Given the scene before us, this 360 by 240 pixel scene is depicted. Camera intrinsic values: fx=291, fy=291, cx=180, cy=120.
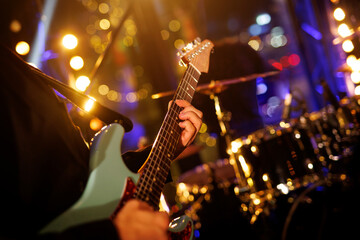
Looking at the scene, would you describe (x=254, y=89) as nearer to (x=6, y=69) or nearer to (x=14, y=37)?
(x=6, y=69)

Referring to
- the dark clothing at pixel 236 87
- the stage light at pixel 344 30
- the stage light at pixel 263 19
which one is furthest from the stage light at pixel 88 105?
the stage light at pixel 263 19

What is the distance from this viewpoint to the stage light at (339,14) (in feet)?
18.3

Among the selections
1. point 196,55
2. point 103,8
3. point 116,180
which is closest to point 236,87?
point 196,55

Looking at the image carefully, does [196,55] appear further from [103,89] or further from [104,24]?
[103,89]

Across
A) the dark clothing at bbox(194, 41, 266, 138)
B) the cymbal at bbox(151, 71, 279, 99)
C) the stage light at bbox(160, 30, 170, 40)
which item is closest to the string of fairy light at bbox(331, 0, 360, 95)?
the dark clothing at bbox(194, 41, 266, 138)

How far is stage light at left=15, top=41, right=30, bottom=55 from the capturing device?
13.9ft

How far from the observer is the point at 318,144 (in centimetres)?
333

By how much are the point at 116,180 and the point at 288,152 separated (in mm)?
2434

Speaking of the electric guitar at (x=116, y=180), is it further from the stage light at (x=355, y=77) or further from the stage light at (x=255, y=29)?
the stage light at (x=255, y=29)

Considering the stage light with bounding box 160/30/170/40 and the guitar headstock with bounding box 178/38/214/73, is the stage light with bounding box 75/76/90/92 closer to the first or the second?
the guitar headstock with bounding box 178/38/214/73

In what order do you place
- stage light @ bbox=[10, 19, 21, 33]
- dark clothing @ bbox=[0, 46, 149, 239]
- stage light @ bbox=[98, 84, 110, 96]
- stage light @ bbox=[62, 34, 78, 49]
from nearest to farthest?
1. dark clothing @ bbox=[0, 46, 149, 239]
2. stage light @ bbox=[10, 19, 21, 33]
3. stage light @ bbox=[62, 34, 78, 49]
4. stage light @ bbox=[98, 84, 110, 96]

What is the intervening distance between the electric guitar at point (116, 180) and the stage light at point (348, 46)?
16.4 feet

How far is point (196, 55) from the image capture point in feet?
7.22

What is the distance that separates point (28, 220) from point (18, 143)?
0.86 feet
